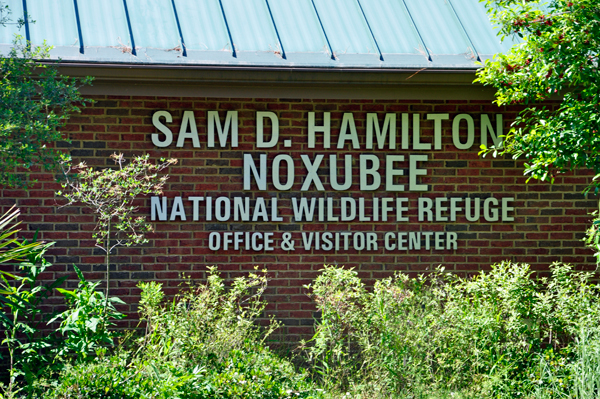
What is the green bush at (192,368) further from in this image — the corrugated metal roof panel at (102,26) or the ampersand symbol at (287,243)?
the corrugated metal roof panel at (102,26)

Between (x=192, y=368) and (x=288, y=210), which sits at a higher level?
(x=288, y=210)

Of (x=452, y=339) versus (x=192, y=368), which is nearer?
(x=192, y=368)

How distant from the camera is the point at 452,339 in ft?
14.7

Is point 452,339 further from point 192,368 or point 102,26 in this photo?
point 102,26

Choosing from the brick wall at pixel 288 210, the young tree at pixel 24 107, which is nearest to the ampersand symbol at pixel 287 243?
the brick wall at pixel 288 210

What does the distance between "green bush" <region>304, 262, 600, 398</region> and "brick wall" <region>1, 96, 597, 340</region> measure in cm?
86

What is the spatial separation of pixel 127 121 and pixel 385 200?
271 cm

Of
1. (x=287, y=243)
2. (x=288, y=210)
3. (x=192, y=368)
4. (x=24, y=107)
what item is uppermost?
(x=24, y=107)

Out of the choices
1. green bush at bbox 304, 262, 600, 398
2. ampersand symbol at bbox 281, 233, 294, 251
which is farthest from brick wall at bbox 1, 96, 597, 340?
green bush at bbox 304, 262, 600, 398

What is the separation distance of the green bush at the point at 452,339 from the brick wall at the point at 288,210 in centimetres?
86

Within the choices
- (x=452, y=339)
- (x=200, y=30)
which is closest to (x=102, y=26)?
(x=200, y=30)

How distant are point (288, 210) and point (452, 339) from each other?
199 cm

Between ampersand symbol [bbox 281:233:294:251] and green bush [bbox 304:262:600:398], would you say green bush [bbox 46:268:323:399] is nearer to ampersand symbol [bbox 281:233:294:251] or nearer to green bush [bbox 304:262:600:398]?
green bush [bbox 304:262:600:398]

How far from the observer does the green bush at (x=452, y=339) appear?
432 cm
